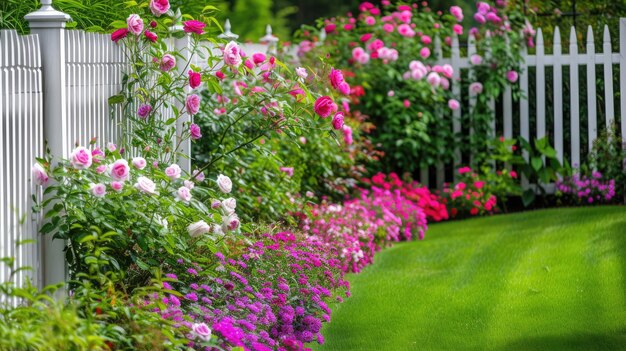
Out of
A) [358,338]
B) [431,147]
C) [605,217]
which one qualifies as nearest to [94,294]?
[358,338]

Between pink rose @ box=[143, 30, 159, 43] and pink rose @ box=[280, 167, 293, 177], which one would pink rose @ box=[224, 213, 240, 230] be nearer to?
pink rose @ box=[143, 30, 159, 43]

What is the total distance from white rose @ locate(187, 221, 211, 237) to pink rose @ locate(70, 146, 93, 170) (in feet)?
2.10

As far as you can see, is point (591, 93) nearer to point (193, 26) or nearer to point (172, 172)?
point (193, 26)

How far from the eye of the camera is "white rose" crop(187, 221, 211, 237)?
470cm

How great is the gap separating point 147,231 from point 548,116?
6.22 meters

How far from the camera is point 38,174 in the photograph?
13.9ft

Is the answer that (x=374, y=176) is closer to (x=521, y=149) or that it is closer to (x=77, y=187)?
(x=521, y=149)

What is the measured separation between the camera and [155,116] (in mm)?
5922

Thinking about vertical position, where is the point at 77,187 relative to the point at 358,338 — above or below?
above

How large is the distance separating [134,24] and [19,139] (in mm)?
1137

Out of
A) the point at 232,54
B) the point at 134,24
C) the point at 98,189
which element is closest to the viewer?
the point at 98,189

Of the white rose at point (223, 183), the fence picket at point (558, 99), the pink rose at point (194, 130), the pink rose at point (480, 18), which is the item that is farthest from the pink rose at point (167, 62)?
the fence picket at point (558, 99)

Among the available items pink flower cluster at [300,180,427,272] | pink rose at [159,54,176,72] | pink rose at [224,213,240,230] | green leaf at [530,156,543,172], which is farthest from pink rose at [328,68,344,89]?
green leaf at [530,156,543,172]

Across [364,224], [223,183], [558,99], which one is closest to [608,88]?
[558,99]
